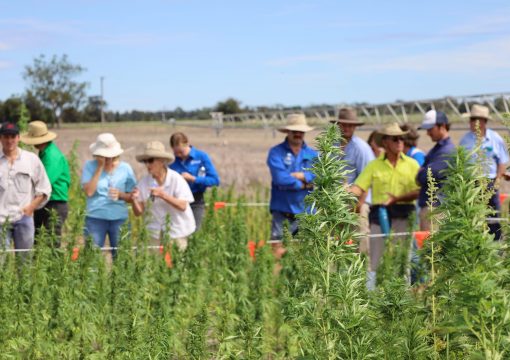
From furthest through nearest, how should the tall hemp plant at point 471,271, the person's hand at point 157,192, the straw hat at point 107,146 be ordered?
the straw hat at point 107,146, the person's hand at point 157,192, the tall hemp plant at point 471,271

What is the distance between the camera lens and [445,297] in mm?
2740

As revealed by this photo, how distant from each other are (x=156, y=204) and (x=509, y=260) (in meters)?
4.94

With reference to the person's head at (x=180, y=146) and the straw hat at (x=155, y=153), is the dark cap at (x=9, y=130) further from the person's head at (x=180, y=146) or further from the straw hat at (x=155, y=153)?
the person's head at (x=180, y=146)

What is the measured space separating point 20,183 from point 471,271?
18.1 ft

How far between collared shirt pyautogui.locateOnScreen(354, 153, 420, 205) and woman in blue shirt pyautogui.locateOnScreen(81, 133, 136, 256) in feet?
6.76

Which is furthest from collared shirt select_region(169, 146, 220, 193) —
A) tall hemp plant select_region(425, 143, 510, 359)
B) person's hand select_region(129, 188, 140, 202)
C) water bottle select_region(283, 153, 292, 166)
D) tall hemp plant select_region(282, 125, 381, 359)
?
tall hemp plant select_region(425, 143, 510, 359)

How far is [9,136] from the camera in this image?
719 centimetres

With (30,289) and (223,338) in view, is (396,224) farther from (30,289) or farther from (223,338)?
(223,338)

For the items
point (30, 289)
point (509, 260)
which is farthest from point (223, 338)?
point (30, 289)

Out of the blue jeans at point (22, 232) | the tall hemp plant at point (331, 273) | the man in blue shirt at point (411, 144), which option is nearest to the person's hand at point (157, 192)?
the blue jeans at point (22, 232)

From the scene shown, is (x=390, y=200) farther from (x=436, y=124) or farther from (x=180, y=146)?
(x=180, y=146)

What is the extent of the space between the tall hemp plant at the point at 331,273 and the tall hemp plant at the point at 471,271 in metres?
0.25

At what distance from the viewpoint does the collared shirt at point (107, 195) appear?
736cm

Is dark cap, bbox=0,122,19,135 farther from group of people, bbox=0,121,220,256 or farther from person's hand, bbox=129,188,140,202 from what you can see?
person's hand, bbox=129,188,140,202
